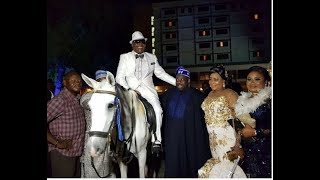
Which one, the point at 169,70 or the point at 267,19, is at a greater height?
the point at 267,19

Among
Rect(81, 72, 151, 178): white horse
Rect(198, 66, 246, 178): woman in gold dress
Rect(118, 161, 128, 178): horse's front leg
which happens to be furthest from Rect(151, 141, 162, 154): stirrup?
Rect(198, 66, 246, 178): woman in gold dress

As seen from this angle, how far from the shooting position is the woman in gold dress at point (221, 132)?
600 centimetres

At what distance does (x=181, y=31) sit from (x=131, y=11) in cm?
74

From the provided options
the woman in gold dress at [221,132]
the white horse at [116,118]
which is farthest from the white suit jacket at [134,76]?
the woman in gold dress at [221,132]

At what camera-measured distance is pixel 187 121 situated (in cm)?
611

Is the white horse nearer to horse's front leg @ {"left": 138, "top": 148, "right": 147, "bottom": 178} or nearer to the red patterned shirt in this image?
horse's front leg @ {"left": 138, "top": 148, "right": 147, "bottom": 178}

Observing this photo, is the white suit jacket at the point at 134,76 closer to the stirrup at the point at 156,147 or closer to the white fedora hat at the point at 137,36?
the white fedora hat at the point at 137,36

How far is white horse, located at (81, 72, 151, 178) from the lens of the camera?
19.0 ft

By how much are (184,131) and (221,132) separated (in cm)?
46

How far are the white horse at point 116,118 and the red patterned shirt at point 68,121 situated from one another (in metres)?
0.26

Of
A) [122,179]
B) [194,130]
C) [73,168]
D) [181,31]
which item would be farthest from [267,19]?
[73,168]

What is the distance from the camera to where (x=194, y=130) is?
→ 20.0ft

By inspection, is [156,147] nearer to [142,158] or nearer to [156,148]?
[156,148]

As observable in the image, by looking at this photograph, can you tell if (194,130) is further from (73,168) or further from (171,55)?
(73,168)
